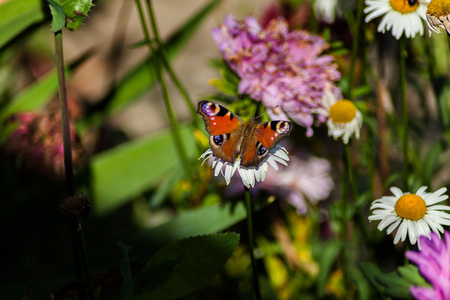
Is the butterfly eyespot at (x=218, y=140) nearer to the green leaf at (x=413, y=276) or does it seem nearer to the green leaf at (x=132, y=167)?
the green leaf at (x=413, y=276)

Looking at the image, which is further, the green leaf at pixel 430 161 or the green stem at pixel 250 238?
the green leaf at pixel 430 161

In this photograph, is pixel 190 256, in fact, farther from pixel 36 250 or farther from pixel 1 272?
pixel 36 250

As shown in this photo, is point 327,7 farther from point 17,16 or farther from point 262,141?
point 17,16

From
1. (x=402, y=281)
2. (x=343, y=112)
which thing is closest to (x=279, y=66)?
(x=343, y=112)

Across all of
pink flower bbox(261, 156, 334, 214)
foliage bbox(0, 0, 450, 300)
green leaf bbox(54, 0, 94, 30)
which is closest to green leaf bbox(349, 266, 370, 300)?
foliage bbox(0, 0, 450, 300)

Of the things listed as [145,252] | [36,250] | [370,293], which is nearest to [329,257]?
[370,293]

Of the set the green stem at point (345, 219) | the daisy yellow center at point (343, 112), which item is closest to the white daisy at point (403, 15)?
the daisy yellow center at point (343, 112)

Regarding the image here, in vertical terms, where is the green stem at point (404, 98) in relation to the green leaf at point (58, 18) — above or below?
below
